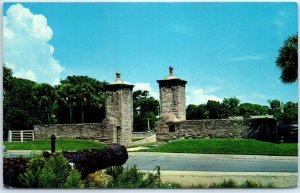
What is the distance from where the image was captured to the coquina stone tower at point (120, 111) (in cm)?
1767

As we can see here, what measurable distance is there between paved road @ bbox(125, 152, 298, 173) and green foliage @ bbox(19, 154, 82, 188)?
3.21 metres

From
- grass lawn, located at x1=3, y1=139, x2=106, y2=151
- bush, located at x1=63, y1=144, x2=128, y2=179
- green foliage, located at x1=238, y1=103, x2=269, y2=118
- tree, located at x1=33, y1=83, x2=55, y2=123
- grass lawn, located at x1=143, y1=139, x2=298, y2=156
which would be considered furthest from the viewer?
tree, located at x1=33, y1=83, x2=55, y2=123

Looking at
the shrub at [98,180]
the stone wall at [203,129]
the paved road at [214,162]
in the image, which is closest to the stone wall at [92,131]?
the stone wall at [203,129]

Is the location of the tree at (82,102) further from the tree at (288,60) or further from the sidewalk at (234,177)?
the tree at (288,60)

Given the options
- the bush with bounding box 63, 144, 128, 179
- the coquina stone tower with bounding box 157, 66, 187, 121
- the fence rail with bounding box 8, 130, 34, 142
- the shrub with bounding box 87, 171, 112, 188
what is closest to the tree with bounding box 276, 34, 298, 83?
the bush with bounding box 63, 144, 128, 179

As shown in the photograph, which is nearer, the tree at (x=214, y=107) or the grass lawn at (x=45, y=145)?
the grass lawn at (x=45, y=145)

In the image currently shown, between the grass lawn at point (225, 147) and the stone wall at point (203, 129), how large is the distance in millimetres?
866

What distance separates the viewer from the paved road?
1098cm

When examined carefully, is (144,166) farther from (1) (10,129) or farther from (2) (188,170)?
(1) (10,129)

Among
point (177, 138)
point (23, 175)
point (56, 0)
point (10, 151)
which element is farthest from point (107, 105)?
point (23, 175)

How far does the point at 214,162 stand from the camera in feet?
41.5

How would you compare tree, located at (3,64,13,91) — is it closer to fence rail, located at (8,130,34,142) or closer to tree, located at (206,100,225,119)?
fence rail, located at (8,130,34,142)

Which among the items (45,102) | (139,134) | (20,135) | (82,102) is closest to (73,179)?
(20,135)

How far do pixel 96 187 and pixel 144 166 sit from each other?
9.23 feet
